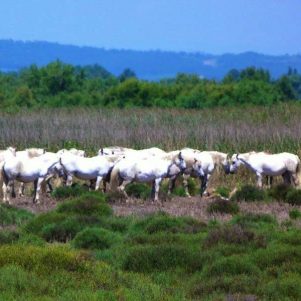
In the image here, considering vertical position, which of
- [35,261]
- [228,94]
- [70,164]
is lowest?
[35,261]

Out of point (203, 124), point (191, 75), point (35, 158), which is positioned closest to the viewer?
point (35, 158)

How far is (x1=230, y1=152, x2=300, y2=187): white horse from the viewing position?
28141 mm

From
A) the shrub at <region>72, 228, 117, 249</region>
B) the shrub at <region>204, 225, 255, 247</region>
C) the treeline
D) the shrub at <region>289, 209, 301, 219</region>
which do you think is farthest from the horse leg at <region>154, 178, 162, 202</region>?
the treeline

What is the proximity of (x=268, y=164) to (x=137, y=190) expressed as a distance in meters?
3.46

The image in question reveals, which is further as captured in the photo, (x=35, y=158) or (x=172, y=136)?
(x=172, y=136)

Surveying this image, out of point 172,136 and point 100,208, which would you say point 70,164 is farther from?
point 172,136

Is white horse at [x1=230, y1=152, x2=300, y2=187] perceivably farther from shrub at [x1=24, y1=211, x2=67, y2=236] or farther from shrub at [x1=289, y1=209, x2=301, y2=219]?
shrub at [x1=24, y1=211, x2=67, y2=236]

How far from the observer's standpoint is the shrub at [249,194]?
84.2ft

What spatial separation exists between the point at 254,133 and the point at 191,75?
63803 millimetres

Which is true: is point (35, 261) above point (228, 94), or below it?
below

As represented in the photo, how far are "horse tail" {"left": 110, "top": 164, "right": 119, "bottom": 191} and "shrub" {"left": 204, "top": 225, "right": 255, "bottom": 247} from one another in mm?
7863

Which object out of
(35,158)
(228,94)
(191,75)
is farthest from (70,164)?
(191,75)

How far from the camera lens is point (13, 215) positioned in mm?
22547

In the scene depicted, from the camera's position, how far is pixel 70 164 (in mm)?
26859
